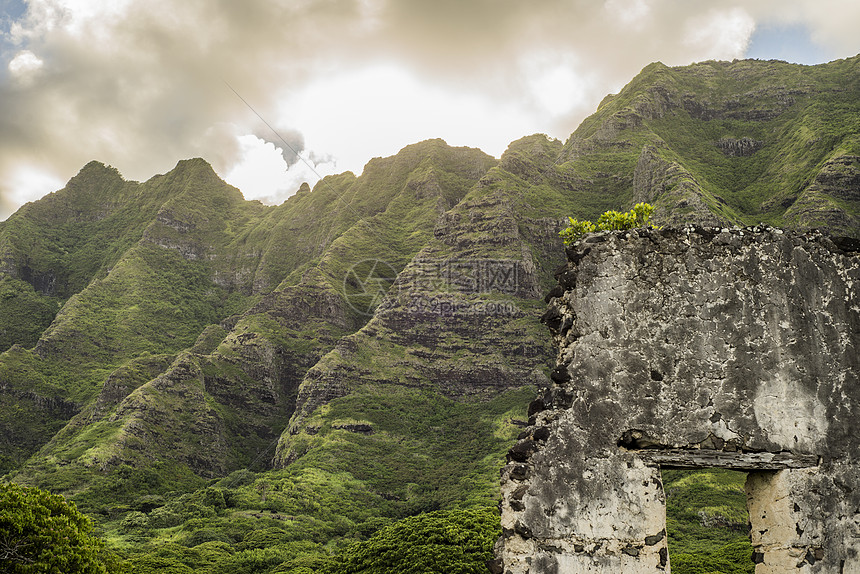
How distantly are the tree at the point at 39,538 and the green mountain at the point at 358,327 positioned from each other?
2063cm

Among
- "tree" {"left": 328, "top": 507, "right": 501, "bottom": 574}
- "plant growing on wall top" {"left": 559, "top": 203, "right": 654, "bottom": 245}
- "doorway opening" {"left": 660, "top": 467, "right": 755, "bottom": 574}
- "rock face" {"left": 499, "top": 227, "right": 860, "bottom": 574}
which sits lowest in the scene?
"doorway opening" {"left": 660, "top": 467, "right": 755, "bottom": 574}

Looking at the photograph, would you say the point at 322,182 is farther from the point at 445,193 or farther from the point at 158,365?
the point at 158,365

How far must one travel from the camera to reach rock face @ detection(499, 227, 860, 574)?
534 cm

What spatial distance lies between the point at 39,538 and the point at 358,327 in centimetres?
10884

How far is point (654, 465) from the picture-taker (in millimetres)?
5371

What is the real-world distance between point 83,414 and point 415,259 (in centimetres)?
6195

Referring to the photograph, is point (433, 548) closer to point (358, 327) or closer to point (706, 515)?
point (706, 515)

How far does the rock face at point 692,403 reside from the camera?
17.5 feet

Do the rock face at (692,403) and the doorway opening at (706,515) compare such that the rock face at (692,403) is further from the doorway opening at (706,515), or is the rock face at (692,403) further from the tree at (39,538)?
the doorway opening at (706,515)

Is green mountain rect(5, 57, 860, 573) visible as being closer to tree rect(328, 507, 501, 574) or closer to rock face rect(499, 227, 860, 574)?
tree rect(328, 507, 501, 574)

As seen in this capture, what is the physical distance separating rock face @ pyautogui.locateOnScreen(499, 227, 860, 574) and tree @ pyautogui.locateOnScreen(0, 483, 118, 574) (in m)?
15.3

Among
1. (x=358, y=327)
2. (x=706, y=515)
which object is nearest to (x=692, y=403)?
(x=706, y=515)

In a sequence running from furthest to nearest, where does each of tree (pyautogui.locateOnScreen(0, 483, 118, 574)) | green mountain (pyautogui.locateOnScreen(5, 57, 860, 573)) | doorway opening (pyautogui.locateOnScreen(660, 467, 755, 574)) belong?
1. green mountain (pyautogui.locateOnScreen(5, 57, 860, 573))
2. doorway opening (pyautogui.locateOnScreen(660, 467, 755, 574))
3. tree (pyautogui.locateOnScreen(0, 483, 118, 574))

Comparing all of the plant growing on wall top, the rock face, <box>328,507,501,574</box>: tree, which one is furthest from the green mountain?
the rock face
